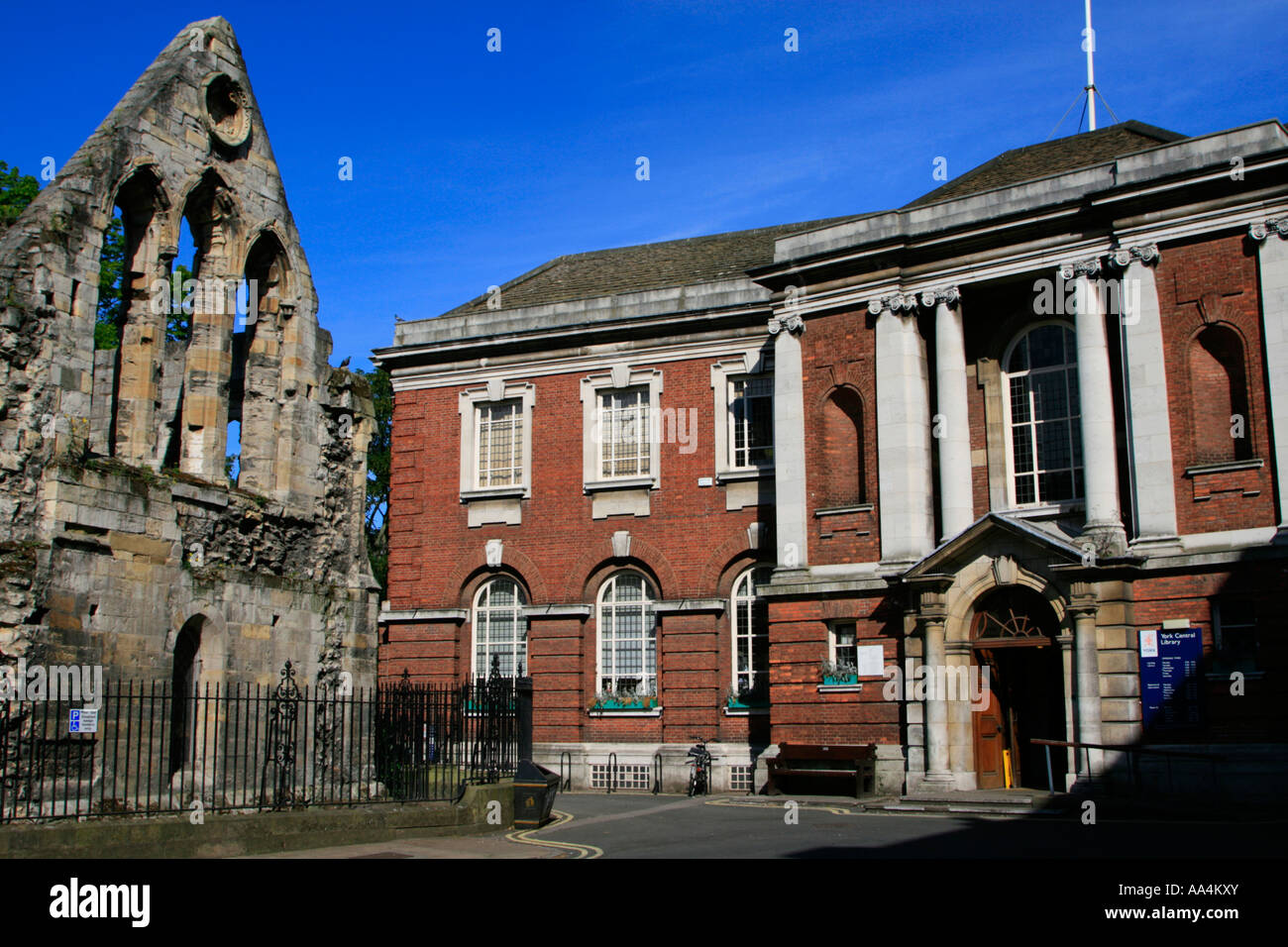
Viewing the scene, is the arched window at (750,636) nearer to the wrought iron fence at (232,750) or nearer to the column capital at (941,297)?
the column capital at (941,297)

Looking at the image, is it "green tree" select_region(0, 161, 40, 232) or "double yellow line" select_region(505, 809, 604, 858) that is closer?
"double yellow line" select_region(505, 809, 604, 858)

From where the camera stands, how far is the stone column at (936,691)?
23438 millimetres

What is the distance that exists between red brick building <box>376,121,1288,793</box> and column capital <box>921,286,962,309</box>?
0.04 meters

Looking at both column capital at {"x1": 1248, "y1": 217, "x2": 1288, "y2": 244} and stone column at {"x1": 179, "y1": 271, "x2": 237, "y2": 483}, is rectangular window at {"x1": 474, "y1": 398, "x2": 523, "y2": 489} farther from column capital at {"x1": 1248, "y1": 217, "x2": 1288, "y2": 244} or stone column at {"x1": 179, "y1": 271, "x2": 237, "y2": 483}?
column capital at {"x1": 1248, "y1": 217, "x2": 1288, "y2": 244}

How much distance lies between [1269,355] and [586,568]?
15259 millimetres

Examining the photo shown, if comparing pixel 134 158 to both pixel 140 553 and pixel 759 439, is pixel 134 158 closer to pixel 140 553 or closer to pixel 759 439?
pixel 140 553

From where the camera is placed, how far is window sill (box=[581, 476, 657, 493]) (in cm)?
3003

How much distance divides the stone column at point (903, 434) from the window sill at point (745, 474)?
12.6ft

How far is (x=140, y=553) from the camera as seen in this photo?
16281 mm

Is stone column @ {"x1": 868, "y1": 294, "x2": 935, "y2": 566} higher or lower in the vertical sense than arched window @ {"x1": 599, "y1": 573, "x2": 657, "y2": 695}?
higher

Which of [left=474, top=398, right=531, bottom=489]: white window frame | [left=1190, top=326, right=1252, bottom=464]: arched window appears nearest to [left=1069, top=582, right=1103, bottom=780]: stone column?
[left=1190, top=326, right=1252, bottom=464]: arched window

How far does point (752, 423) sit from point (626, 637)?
5.75m

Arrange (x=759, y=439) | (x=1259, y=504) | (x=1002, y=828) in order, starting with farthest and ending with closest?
(x=759, y=439), (x=1259, y=504), (x=1002, y=828)

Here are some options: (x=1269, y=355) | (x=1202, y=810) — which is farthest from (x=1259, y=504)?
(x=1202, y=810)
